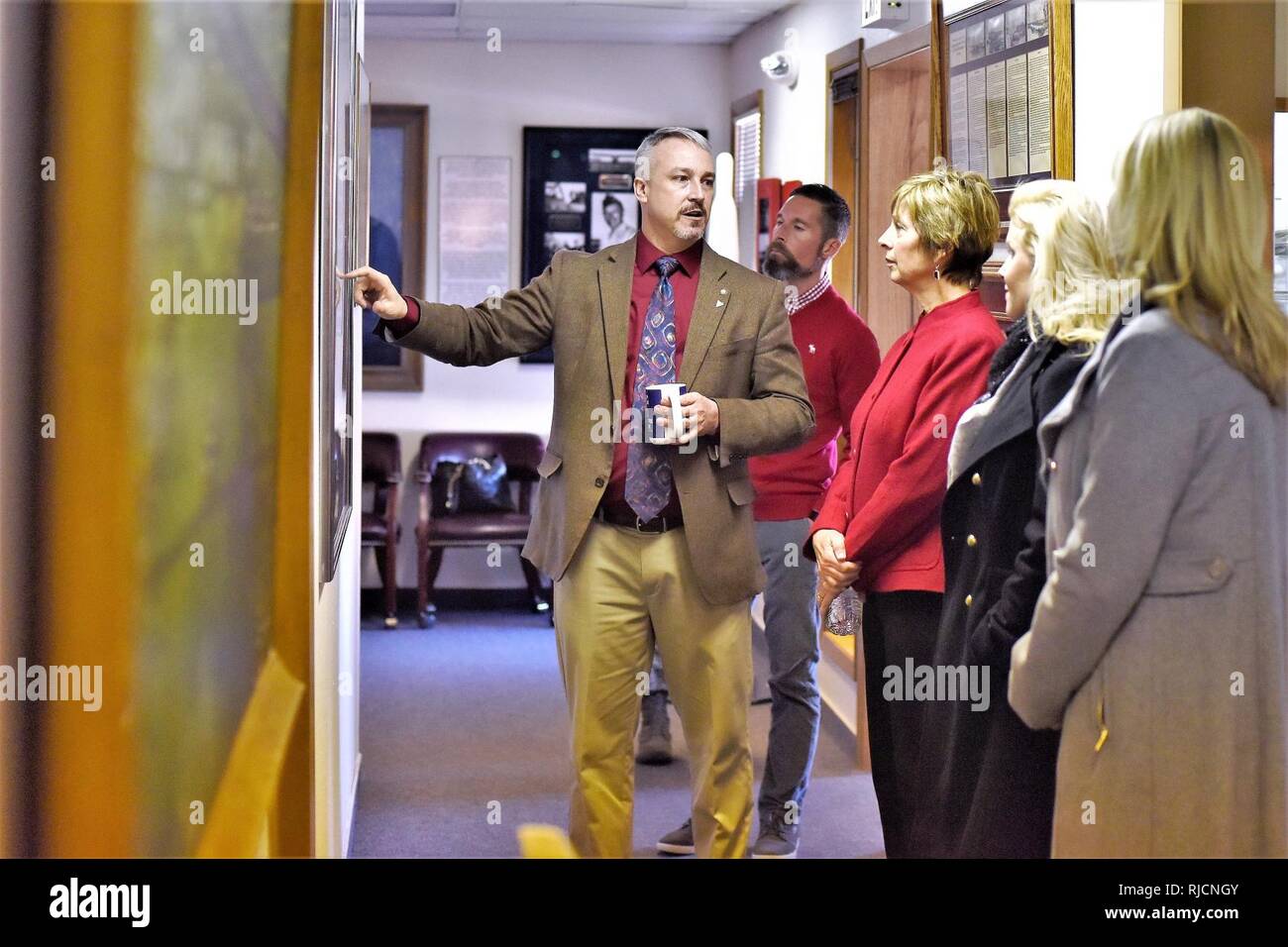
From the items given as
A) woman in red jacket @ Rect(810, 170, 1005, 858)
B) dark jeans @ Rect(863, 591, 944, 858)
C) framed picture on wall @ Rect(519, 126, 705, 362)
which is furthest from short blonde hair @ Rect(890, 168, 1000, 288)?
framed picture on wall @ Rect(519, 126, 705, 362)

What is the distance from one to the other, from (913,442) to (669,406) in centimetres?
51

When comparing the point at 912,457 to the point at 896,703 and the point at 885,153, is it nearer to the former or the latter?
the point at 896,703

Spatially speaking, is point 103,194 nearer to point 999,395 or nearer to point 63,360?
point 63,360

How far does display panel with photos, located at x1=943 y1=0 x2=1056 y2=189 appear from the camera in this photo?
3.15m

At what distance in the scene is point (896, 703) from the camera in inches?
112

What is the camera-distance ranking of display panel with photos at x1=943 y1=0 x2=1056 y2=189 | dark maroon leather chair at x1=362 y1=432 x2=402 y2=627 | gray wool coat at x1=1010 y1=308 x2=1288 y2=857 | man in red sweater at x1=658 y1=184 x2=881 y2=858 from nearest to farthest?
1. gray wool coat at x1=1010 y1=308 x2=1288 y2=857
2. display panel with photos at x1=943 y1=0 x2=1056 y2=189
3. man in red sweater at x1=658 y1=184 x2=881 y2=858
4. dark maroon leather chair at x1=362 y1=432 x2=402 y2=627

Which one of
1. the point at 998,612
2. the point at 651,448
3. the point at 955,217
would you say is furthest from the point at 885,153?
the point at 998,612

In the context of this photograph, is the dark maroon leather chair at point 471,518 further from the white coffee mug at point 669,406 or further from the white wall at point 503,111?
the white coffee mug at point 669,406

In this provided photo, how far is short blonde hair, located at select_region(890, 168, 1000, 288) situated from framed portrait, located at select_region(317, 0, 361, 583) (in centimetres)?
107

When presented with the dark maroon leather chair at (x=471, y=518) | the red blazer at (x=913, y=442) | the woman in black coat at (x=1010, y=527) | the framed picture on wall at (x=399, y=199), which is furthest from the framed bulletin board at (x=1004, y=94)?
the framed picture on wall at (x=399, y=199)

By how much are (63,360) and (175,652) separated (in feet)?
1.48

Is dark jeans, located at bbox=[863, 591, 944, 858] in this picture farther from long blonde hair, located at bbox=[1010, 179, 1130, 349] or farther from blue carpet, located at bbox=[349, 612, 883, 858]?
blue carpet, located at bbox=[349, 612, 883, 858]
